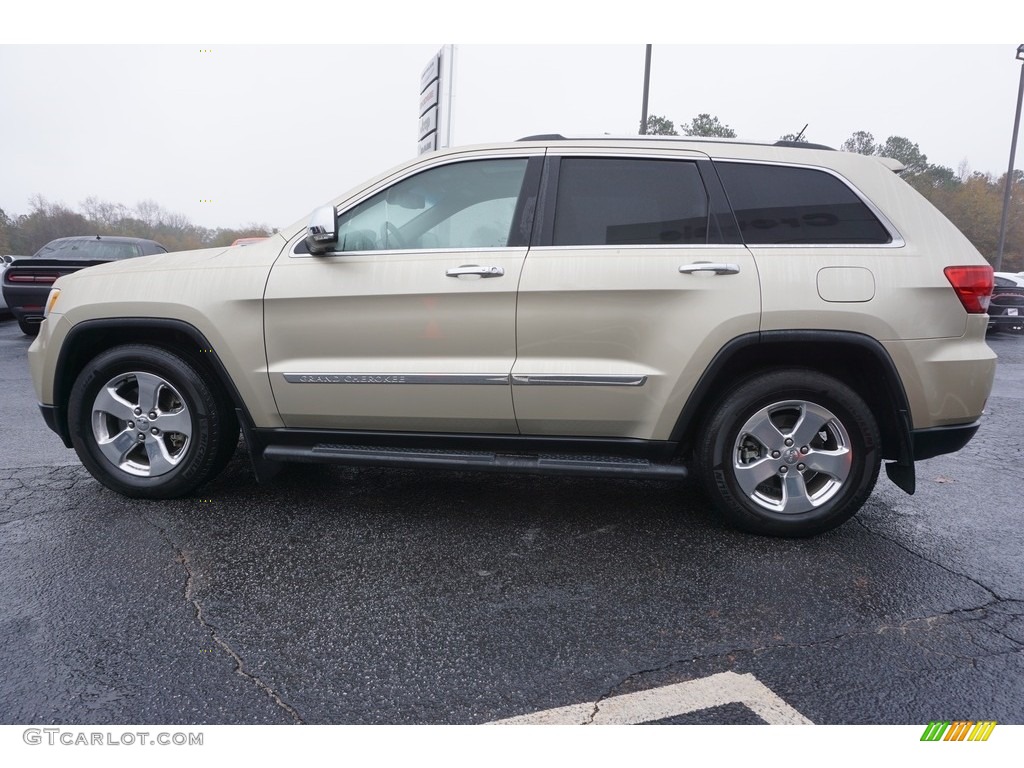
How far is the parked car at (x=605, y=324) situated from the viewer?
321cm

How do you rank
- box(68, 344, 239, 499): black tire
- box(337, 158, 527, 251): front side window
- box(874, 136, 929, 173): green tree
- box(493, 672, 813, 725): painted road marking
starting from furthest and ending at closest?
box(874, 136, 929, 173): green tree < box(68, 344, 239, 499): black tire < box(337, 158, 527, 251): front side window < box(493, 672, 813, 725): painted road marking

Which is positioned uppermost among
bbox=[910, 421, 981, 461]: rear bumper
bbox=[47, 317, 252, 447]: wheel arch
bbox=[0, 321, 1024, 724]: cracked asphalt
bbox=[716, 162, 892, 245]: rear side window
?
bbox=[716, 162, 892, 245]: rear side window

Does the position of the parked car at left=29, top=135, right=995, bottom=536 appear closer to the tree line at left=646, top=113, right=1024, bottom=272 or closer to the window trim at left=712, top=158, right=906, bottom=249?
the window trim at left=712, top=158, right=906, bottom=249

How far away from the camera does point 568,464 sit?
3373 mm

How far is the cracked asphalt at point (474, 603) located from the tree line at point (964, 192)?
40.9 meters

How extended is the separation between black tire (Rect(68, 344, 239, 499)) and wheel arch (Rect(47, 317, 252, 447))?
2.3 inches

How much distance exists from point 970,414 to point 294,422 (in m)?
3.32

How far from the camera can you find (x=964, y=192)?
53.2m

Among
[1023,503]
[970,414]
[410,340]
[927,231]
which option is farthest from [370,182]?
[1023,503]

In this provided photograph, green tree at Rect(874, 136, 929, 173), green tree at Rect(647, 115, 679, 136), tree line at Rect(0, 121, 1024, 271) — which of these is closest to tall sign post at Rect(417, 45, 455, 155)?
tree line at Rect(0, 121, 1024, 271)

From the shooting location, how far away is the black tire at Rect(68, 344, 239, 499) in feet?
12.1

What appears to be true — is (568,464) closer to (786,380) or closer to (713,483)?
(713,483)

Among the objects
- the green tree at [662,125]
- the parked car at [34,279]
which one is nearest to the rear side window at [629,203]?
the parked car at [34,279]

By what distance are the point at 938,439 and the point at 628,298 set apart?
160 centimetres
